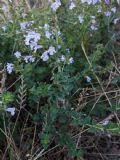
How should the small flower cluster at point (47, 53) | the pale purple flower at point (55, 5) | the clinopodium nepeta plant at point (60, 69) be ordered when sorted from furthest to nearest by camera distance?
1. the pale purple flower at point (55, 5)
2. the small flower cluster at point (47, 53)
3. the clinopodium nepeta plant at point (60, 69)

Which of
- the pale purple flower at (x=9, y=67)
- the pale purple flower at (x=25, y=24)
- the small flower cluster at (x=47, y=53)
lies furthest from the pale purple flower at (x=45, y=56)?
the pale purple flower at (x=25, y=24)

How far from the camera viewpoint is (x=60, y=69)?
2.19 metres

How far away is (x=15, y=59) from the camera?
2.38 m

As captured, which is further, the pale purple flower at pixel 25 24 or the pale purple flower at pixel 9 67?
the pale purple flower at pixel 25 24

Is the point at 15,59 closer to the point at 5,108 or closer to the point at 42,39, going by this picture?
the point at 42,39

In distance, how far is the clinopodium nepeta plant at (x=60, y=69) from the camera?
81.8 inches

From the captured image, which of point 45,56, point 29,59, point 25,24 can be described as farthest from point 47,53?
point 25,24

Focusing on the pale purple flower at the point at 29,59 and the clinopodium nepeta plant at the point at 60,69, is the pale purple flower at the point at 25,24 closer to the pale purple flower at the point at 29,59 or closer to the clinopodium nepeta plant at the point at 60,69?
the clinopodium nepeta plant at the point at 60,69

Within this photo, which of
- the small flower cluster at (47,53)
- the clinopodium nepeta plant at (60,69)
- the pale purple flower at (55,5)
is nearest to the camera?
the clinopodium nepeta plant at (60,69)

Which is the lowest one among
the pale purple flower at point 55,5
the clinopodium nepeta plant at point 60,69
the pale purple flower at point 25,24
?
the clinopodium nepeta plant at point 60,69

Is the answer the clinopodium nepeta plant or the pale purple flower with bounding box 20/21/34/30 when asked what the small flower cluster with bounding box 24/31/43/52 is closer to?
the clinopodium nepeta plant

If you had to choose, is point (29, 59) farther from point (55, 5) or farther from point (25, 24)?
point (55, 5)

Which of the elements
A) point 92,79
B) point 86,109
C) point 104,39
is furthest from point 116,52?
point 86,109

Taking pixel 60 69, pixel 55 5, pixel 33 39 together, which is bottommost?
pixel 60 69
